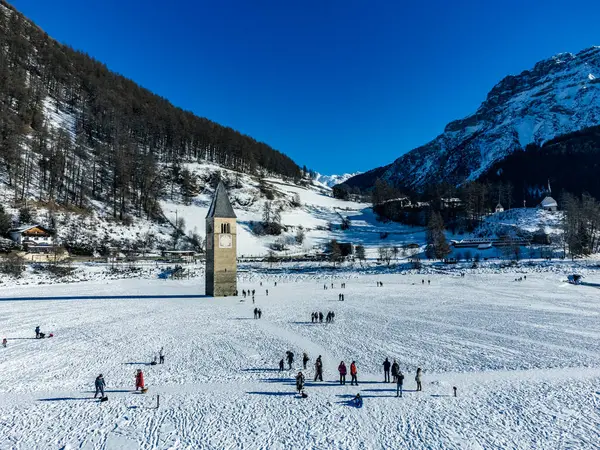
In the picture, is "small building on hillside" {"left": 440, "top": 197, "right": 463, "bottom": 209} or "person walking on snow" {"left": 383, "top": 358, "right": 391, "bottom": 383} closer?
"person walking on snow" {"left": 383, "top": 358, "right": 391, "bottom": 383}

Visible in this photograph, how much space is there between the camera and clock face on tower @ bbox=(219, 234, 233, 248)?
43.7 meters

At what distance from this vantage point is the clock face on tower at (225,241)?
43719mm

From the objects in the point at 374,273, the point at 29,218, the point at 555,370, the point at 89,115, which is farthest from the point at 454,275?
the point at 89,115

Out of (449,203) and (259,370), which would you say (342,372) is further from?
(449,203)

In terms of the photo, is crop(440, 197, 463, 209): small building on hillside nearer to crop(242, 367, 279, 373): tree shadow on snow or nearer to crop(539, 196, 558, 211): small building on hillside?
crop(539, 196, 558, 211): small building on hillside

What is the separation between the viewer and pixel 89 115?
11700cm

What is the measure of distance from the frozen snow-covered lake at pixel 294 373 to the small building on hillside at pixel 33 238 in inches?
1275

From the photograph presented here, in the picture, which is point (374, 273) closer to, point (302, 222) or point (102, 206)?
point (302, 222)

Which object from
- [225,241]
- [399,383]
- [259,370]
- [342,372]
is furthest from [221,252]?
[399,383]

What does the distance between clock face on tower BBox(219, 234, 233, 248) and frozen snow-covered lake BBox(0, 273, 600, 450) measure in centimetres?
1109

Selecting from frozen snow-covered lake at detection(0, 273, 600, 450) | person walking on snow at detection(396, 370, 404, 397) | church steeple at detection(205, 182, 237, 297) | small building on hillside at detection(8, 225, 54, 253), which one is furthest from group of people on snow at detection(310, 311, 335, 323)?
small building on hillside at detection(8, 225, 54, 253)

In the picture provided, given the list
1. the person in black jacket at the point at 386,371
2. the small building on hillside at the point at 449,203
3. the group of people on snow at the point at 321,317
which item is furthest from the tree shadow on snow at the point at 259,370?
the small building on hillside at the point at 449,203

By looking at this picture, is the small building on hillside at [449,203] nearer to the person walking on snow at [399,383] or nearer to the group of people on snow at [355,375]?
the group of people on snow at [355,375]

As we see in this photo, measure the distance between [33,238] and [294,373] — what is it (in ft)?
207
